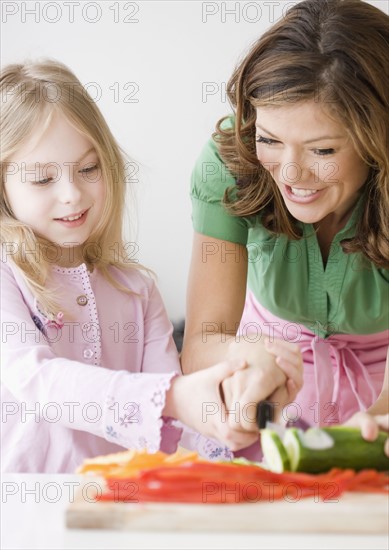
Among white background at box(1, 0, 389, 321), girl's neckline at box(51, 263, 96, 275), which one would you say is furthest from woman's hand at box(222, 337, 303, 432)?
white background at box(1, 0, 389, 321)

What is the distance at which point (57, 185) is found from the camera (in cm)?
138

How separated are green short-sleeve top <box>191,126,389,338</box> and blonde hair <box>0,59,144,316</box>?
0.16 meters

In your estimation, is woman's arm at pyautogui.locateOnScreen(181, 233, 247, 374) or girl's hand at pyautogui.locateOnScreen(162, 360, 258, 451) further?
woman's arm at pyautogui.locateOnScreen(181, 233, 247, 374)

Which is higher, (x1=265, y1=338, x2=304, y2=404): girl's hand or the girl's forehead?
the girl's forehead

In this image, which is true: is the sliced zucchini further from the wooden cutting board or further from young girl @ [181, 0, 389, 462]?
young girl @ [181, 0, 389, 462]

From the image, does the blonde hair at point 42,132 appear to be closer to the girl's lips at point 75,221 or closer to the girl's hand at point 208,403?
the girl's lips at point 75,221

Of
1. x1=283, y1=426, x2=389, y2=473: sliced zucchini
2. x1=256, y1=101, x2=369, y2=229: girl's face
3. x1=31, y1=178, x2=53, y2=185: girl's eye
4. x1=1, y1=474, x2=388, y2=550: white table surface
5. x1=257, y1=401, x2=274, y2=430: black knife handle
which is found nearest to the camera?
x1=1, y1=474, x2=388, y2=550: white table surface

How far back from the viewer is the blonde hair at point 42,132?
1.40m

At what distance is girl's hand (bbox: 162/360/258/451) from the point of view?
Result: 46.3 inches

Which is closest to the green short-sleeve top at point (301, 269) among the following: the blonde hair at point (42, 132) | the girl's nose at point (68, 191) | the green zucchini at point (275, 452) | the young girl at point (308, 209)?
the young girl at point (308, 209)

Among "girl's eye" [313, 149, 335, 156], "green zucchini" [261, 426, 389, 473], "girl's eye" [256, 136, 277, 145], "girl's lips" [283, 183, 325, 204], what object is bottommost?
"green zucchini" [261, 426, 389, 473]

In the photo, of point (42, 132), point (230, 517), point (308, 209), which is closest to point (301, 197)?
point (308, 209)

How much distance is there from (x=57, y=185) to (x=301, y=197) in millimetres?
393

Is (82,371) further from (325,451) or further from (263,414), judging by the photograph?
(325,451)
